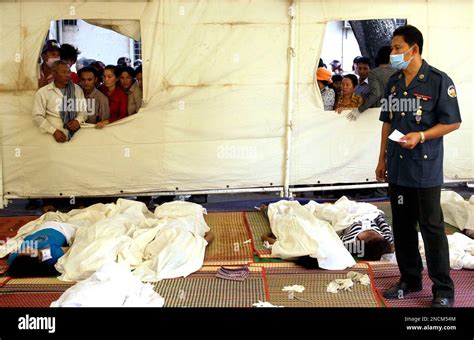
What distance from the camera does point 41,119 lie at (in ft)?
21.4

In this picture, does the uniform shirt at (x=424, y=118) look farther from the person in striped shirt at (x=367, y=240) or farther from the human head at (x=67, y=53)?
the human head at (x=67, y=53)

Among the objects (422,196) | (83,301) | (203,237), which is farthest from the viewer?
(203,237)

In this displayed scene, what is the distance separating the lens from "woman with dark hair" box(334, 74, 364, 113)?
7012 mm

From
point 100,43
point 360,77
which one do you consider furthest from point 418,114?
point 100,43

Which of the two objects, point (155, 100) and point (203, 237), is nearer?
point (203, 237)

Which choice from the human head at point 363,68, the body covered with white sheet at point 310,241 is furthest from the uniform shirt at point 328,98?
the body covered with white sheet at point 310,241

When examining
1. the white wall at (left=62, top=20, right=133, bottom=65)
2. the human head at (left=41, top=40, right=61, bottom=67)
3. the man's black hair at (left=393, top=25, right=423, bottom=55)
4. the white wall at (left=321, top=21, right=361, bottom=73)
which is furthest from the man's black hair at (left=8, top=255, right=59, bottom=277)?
the white wall at (left=321, top=21, right=361, bottom=73)

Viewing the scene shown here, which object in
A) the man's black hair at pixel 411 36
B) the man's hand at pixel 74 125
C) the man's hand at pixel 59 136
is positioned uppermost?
the man's black hair at pixel 411 36

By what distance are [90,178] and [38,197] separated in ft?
1.95

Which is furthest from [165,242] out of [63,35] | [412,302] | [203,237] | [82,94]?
[63,35]

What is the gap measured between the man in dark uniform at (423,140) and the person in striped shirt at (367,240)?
90 centimetres

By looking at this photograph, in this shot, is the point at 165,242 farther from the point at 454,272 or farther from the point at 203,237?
the point at 454,272

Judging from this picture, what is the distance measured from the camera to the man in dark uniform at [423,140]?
3834mm

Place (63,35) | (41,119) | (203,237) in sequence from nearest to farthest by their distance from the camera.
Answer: (203,237), (41,119), (63,35)
